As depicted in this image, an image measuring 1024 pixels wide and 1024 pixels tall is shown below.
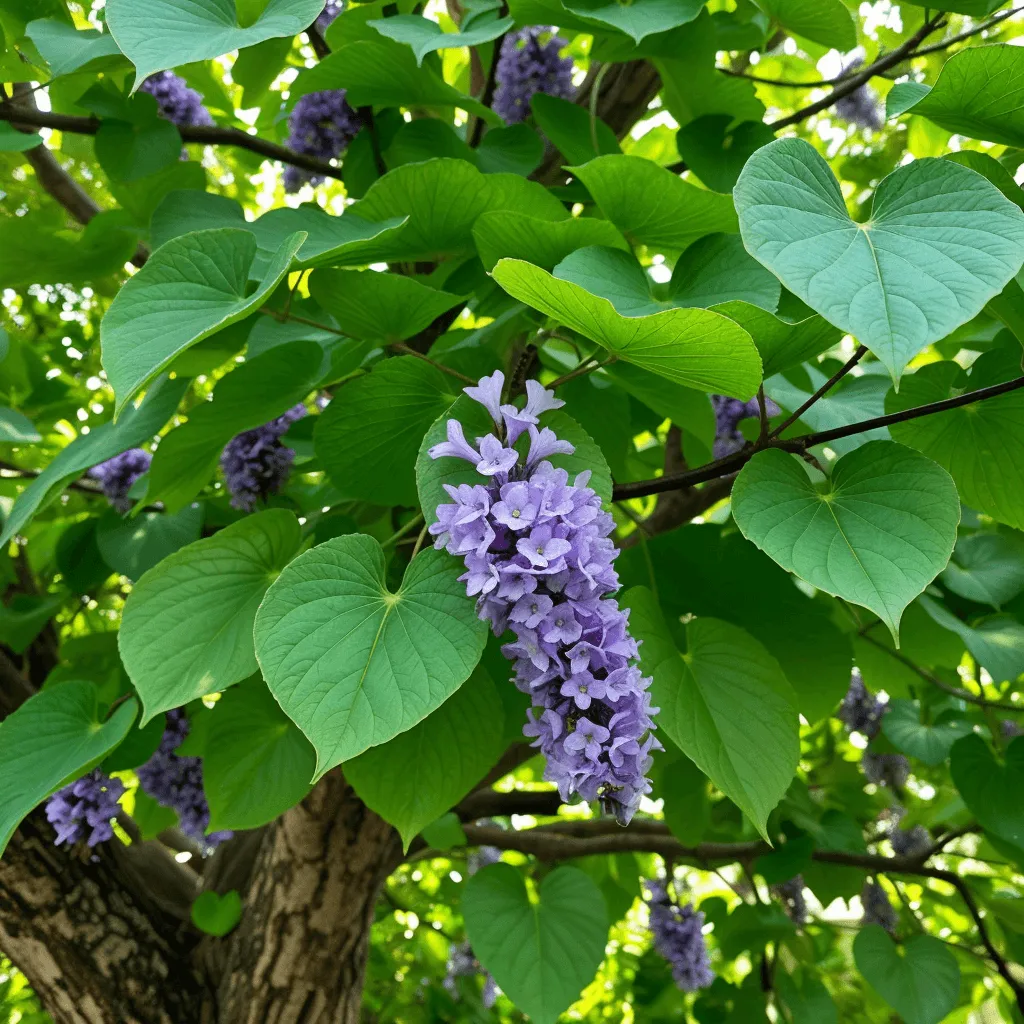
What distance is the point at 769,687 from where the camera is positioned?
0.98 metres

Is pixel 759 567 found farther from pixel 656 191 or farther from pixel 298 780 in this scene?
pixel 298 780

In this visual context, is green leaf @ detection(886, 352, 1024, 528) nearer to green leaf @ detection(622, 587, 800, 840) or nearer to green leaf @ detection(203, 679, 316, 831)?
green leaf @ detection(622, 587, 800, 840)

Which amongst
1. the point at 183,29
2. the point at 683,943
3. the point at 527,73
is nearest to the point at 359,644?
the point at 183,29

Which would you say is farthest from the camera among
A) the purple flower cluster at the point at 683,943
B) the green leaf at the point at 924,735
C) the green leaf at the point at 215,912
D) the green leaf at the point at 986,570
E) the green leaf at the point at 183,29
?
the purple flower cluster at the point at 683,943

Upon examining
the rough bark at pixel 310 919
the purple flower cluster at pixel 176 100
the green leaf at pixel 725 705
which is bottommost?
the rough bark at pixel 310 919

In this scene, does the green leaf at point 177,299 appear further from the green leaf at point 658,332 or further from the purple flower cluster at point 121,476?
the purple flower cluster at point 121,476

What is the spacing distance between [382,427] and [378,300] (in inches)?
6.0

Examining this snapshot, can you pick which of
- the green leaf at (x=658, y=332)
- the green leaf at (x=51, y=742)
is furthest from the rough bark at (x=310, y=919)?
the green leaf at (x=658, y=332)

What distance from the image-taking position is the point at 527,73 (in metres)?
1.58

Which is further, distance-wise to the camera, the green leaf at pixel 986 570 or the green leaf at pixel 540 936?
the green leaf at pixel 986 570

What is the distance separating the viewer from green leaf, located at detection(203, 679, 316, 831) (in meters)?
1.11

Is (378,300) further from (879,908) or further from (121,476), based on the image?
(879,908)

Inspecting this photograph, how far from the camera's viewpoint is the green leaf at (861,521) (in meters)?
0.74

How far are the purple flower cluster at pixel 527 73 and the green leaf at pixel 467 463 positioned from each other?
0.90 metres
